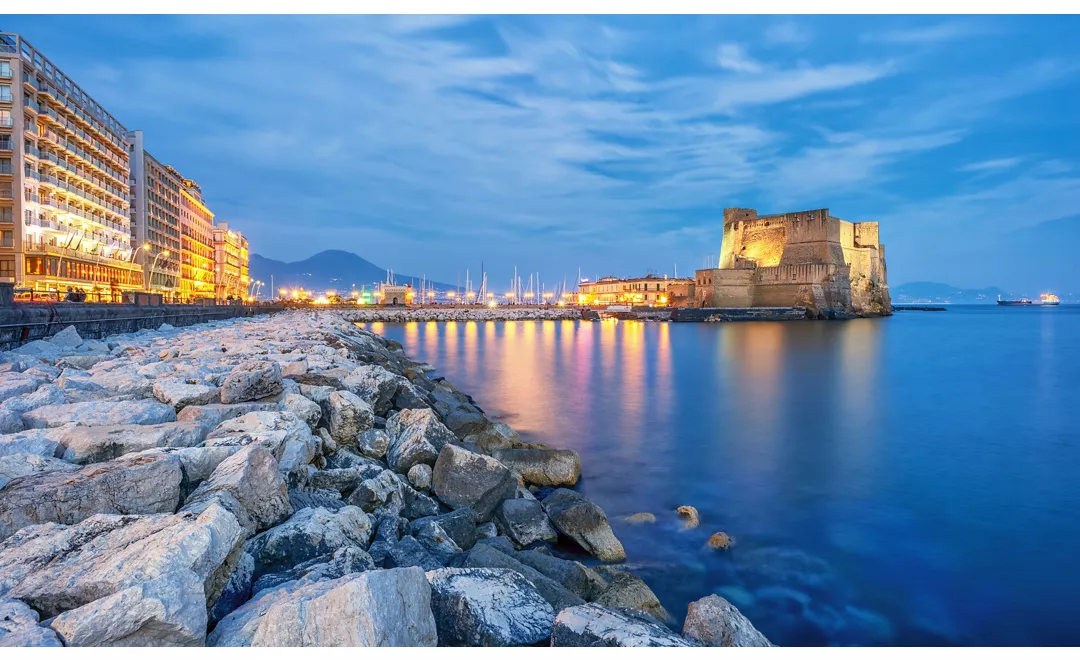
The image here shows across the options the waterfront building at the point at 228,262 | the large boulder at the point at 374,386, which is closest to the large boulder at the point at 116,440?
Answer: the large boulder at the point at 374,386

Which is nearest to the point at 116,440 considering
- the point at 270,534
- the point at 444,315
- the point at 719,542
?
the point at 270,534

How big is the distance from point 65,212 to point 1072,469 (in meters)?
55.4

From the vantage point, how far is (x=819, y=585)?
5.11m

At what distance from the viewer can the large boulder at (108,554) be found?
7.11 ft

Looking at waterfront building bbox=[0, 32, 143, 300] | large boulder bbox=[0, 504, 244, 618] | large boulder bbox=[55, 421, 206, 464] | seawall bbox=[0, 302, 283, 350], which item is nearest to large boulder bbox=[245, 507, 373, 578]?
large boulder bbox=[0, 504, 244, 618]

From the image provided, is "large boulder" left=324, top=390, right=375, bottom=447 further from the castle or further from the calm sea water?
the castle

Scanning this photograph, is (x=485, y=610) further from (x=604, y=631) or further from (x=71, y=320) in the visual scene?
(x=71, y=320)

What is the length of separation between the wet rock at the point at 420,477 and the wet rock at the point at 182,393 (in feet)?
6.29

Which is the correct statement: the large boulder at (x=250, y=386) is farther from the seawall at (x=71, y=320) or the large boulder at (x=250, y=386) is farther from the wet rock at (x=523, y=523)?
the seawall at (x=71, y=320)

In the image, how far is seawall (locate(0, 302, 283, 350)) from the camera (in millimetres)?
9461

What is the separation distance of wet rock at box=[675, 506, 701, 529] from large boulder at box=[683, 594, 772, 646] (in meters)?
2.83
